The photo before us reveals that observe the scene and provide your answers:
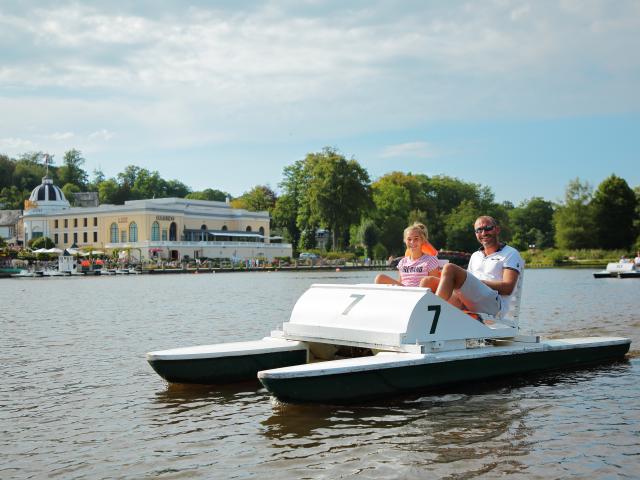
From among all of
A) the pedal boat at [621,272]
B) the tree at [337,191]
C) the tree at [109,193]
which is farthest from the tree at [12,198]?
the pedal boat at [621,272]

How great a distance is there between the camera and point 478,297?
9.52 meters

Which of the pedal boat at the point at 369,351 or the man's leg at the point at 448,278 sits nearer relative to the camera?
the pedal boat at the point at 369,351

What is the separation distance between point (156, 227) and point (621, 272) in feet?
220

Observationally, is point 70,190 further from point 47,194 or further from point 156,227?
point 156,227

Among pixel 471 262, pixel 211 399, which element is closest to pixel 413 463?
pixel 211 399

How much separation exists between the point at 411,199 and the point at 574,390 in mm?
112882

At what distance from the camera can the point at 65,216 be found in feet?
365

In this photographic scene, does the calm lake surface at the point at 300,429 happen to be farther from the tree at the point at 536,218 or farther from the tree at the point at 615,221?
the tree at the point at 536,218

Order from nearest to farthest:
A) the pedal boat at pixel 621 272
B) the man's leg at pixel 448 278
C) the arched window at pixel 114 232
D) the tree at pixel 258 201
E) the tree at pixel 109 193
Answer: the man's leg at pixel 448 278
the pedal boat at pixel 621 272
the arched window at pixel 114 232
the tree at pixel 258 201
the tree at pixel 109 193

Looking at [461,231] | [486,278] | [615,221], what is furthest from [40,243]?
[486,278]

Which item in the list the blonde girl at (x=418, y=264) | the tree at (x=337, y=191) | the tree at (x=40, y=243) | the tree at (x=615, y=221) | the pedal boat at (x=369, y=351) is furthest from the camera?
the tree at (x=40, y=243)

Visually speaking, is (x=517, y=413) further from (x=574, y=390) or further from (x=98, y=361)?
(x=98, y=361)

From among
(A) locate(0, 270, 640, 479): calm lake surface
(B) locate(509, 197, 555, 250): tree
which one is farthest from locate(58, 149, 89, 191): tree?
(A) locate(0, 270, 640, 479): calm lake surface

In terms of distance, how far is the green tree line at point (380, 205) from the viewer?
93.0 m
